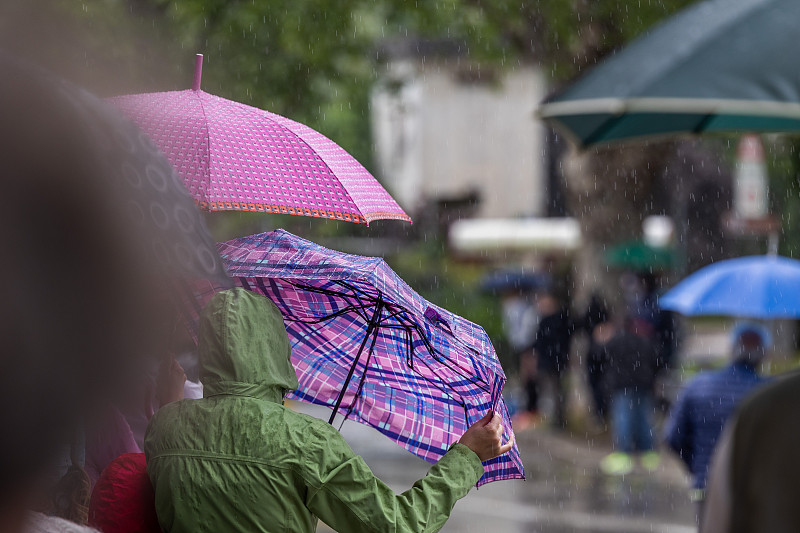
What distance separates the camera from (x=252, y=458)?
95.0 inches

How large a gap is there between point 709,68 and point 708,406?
14.5 ft

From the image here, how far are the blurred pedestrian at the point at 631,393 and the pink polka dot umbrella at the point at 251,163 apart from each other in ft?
27.7

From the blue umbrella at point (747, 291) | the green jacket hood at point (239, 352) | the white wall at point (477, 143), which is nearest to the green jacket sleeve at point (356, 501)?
the green jacket hood at point (239, 352)

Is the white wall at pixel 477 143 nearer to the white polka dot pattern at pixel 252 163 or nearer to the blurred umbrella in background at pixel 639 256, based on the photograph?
the blurred umbrella in background at pixel 639 256

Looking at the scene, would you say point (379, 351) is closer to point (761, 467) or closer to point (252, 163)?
point (252, 163)

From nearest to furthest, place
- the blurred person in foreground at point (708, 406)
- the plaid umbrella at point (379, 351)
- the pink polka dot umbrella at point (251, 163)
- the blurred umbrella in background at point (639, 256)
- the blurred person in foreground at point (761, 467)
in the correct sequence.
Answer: the blurred person in foreground at point (761, 467) < the plaid umbrella at point (379, 351) < the pink polka dot umbrella at point (251, 163) < the blurred person in foreground at point (708, 406) < the blurred umbrella in background at point (639, 256)

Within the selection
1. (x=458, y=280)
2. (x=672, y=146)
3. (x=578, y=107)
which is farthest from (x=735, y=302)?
(x=458, y=280)

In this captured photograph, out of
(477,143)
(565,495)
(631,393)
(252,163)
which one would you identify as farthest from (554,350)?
(477,143)

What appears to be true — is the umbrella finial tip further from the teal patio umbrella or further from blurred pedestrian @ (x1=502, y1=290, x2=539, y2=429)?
blurred pedestrian @ (x1=502, y1=290, x2=539, y2=429)

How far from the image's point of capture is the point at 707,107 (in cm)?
282

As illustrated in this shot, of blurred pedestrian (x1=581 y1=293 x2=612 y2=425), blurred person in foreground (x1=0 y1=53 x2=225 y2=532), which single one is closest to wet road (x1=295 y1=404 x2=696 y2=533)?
blurred pedestrian (x1=581 y1=293 x2=612 y2=425)

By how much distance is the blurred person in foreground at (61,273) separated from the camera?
0.72 metres

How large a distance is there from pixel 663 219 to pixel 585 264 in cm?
2549

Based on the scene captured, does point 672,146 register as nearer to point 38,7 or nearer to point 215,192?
point 215,192
